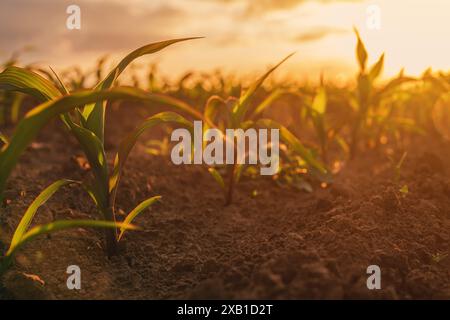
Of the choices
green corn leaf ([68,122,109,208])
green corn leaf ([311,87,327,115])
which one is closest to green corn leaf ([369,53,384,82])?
green corn leaf ([311,87,327,115])

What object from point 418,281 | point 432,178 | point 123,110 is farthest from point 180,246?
point 123,110

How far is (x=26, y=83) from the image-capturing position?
162 centimetres

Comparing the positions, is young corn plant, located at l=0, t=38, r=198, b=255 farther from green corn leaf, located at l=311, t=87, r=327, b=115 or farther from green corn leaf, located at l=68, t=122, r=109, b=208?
green corn leaf, located at l=311, t=87, r=327, b=115

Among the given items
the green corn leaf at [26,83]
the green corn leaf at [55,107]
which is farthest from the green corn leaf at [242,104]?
the green corn leaf at [55,107]

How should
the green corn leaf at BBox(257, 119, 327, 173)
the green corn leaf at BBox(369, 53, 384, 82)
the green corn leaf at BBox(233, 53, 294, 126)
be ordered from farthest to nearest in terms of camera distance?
the green corn leaf at BBox(369, 53, 384, 82) < the green corn leaf at BBox(233, 53, 294, 126) < the green corn leaf at BBox(257, 119, 327, 173)

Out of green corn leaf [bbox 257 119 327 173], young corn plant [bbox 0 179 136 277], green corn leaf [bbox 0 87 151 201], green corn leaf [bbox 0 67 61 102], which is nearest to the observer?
green corn leaf [bbox 0 87 151 201]

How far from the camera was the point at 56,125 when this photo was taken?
14.1ft

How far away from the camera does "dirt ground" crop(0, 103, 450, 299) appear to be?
4.98 ft

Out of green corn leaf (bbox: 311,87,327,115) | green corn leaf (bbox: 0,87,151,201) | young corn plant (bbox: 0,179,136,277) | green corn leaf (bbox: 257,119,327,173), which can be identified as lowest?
young corn plant (bbox: 0,179,136,277)

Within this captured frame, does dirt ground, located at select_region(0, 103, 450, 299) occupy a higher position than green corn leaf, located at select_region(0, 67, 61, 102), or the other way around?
green corn leaf, located at select_region(0, 67, 61, 102)

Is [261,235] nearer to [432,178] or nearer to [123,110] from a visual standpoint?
[432,178]

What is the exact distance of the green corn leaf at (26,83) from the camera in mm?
1597

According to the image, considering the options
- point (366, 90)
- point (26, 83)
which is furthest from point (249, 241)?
point (366, 90)
